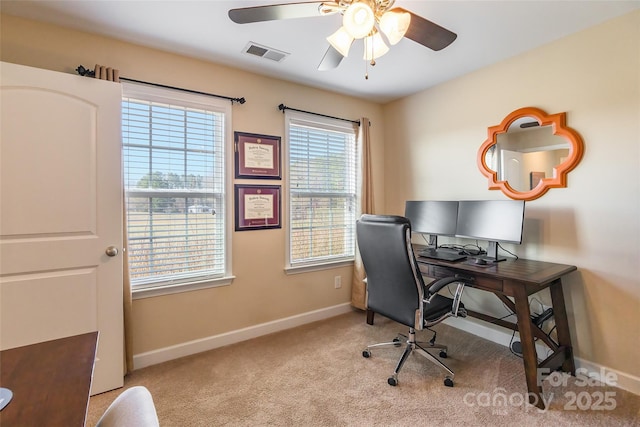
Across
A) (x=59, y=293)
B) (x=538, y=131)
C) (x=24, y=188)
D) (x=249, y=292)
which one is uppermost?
(x=538, y=131)

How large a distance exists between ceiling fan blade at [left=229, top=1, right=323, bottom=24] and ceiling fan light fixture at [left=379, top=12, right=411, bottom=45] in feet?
1.01

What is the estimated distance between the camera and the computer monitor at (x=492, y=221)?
2205 millimetres

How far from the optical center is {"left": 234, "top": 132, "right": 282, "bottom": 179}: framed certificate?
2623mm

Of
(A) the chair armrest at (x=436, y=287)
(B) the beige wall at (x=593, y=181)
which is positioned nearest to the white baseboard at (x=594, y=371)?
(B) the beige wall at (x=593, y=181)

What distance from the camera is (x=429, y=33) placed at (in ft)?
5.13

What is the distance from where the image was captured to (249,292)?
2.73 m

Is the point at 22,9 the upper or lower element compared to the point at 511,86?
upper

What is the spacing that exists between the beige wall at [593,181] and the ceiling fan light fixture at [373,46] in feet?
4.80

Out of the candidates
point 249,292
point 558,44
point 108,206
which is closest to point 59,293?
point 108,206

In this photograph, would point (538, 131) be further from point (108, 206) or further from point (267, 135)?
point (108, 206)

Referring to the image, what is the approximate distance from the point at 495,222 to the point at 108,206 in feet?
8.99

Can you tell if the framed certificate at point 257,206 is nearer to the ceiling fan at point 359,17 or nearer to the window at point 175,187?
the window at point 175,187

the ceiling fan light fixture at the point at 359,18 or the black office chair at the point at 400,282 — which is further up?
the ceiling fan light fixture at the point at 359,18

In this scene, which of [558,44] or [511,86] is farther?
[511,86]
